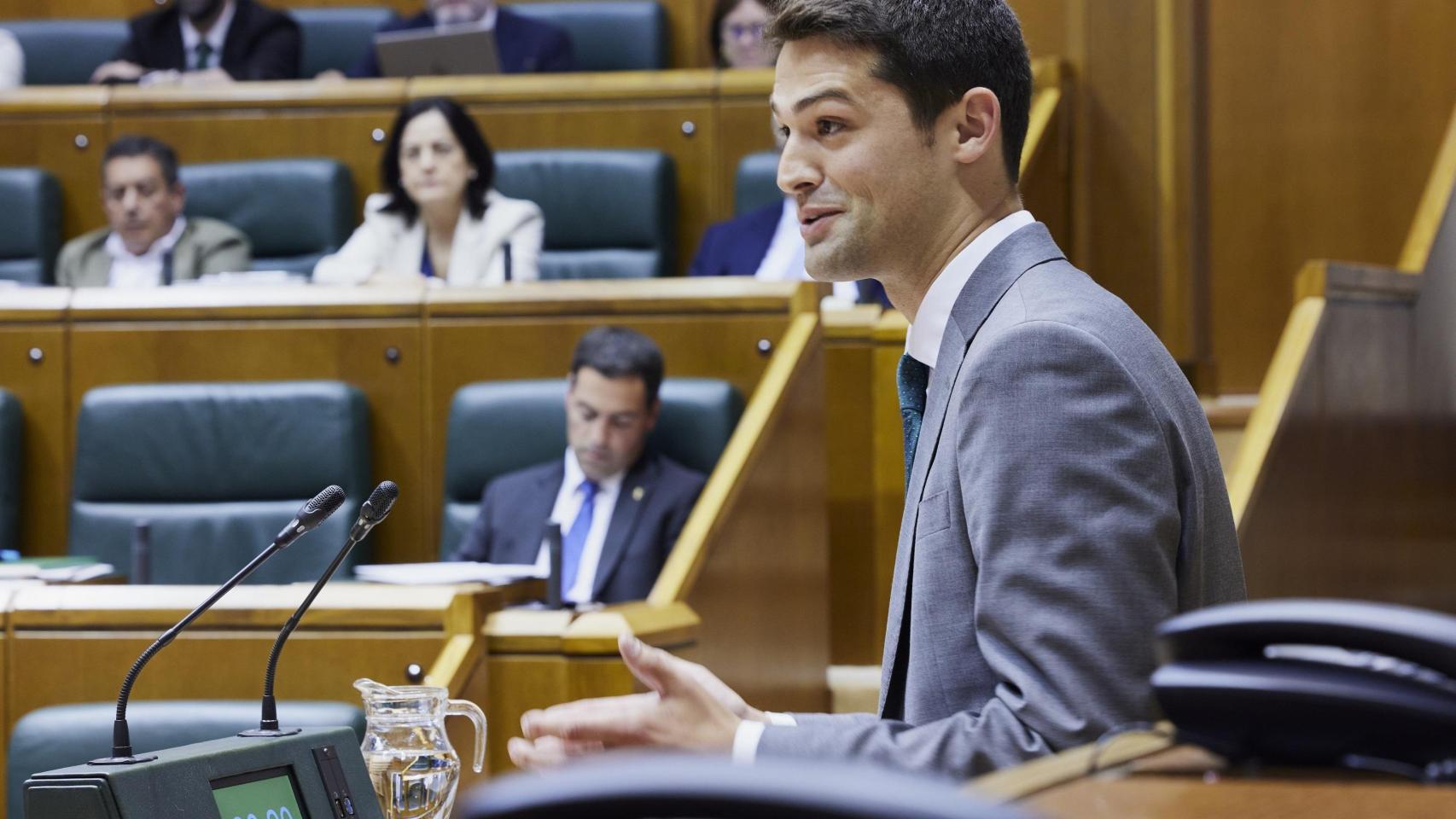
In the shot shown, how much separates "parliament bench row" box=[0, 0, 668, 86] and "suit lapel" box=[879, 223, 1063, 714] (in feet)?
6.89

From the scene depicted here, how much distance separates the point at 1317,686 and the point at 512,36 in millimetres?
2330

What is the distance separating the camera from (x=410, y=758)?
2.40 feet

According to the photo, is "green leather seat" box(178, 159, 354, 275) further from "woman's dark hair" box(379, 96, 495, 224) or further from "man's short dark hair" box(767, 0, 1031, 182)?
"man's short dark hair" box(767, 0, 1031, 182)

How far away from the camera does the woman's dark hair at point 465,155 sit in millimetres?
2031

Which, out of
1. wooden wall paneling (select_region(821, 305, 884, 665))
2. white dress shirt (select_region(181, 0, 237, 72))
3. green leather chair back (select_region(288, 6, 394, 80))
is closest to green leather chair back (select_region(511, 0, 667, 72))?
green leather chair back (select_region(288, 6, 394, 80))

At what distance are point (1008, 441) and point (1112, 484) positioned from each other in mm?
33

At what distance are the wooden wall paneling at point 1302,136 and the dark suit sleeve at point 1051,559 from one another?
63.8 inches

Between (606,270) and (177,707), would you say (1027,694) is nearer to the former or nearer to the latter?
(177,707)

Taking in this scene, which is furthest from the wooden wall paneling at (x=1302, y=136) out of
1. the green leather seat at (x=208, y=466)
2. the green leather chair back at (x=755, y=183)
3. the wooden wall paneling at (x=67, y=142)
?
the wooden wall paneling at (x=67, y=142)

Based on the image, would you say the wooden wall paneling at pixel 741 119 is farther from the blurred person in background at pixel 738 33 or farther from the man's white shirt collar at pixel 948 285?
the man's white shirt collar at pixel 948 285

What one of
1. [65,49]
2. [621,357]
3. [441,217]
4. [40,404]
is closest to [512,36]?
[441,217]

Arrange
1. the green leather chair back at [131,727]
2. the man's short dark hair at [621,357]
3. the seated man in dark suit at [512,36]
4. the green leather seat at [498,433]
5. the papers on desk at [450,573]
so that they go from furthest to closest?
the seated man in dark suit at [512,36], the green leather seat at [498,433], the man's short dark hair at [621,357], the papers on desk at [450,573], the green leather chair back at [131,727]

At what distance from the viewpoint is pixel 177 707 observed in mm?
1025

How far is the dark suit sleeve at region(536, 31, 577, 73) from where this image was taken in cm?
250
